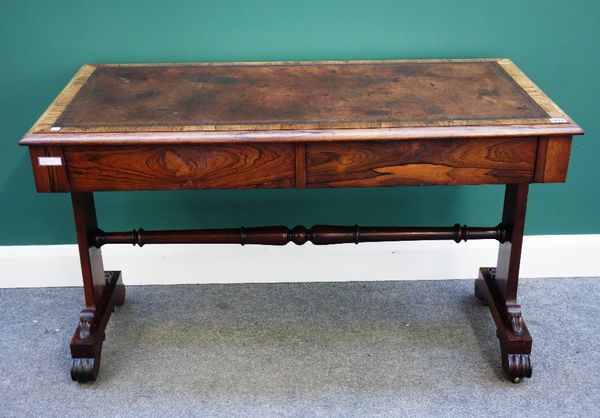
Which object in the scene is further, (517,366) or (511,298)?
(511,298)

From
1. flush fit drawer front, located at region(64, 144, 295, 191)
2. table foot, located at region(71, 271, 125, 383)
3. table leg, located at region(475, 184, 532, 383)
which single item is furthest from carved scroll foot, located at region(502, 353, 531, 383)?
table foot, located at region(71, 271, 125, 383)

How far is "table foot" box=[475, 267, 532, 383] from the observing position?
93.6 inches

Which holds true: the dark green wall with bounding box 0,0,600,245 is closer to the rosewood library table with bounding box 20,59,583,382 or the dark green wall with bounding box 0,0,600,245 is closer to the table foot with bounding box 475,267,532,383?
the rosewood library table with bounding box 20,59,583,382

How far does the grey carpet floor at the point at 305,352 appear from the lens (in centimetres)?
231

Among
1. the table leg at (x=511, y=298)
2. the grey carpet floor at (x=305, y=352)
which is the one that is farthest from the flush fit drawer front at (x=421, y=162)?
the grey carpet floor at (x=305, y=352)

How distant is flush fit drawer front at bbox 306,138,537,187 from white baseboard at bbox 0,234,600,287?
844 mm

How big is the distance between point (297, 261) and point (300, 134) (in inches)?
39.5

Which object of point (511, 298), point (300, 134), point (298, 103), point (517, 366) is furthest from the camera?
point (511, 298)

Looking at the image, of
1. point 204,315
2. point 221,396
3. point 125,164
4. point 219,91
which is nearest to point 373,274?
point 204,315

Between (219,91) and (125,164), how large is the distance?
1.32ft

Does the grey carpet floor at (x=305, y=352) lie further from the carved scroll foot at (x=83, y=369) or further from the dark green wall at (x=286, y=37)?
the dark green wall at (x=286, y=37)

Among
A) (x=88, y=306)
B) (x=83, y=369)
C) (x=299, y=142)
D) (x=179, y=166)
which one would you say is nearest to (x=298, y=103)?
(x=299, y=142)

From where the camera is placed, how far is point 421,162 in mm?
2039

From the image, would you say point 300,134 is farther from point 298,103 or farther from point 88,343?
point 88,343
